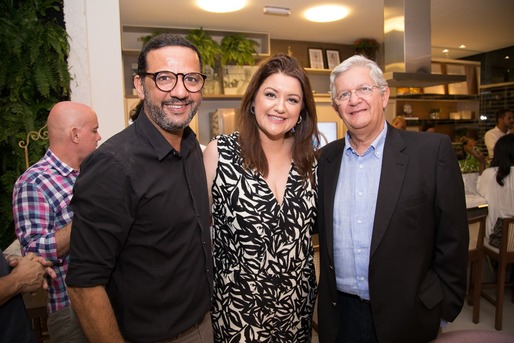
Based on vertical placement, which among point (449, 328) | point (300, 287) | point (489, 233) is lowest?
point (449, 328)

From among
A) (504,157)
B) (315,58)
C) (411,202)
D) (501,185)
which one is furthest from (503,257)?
(315,58)

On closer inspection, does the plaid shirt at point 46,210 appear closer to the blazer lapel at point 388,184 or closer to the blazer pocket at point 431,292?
the blazer lapel at point 388,184

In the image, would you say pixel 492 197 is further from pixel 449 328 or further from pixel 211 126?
pixel 211 126

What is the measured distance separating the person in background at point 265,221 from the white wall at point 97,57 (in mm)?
1710

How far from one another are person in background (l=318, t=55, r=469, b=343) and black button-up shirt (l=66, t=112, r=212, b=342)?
0.60m

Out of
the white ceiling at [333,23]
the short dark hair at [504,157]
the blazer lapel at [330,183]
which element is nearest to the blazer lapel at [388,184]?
the blazer lapel at [330,183]

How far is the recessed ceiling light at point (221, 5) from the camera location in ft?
14.0

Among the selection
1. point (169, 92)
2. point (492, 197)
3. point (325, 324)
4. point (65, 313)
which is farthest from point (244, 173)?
point (492, 197)

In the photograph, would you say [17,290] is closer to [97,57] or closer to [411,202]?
[411,202]

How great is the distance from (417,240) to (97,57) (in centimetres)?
276

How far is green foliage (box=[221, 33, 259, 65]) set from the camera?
5402 millimetres

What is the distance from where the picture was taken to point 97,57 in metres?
2.99

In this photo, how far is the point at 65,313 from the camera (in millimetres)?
1812

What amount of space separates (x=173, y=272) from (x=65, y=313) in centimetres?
93
